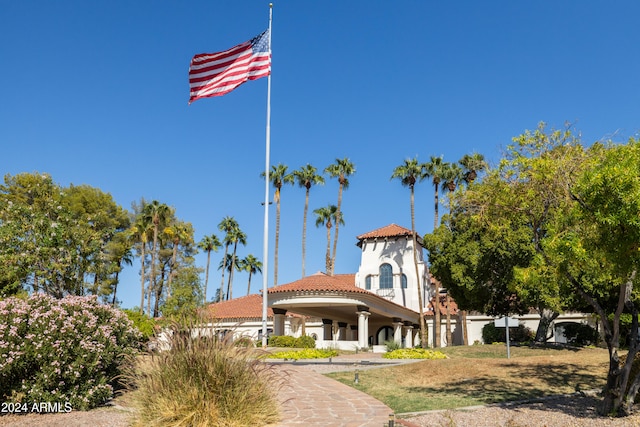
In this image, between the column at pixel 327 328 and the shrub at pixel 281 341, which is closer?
the shrub at pixel 281 341

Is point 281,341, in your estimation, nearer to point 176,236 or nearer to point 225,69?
point 225,69

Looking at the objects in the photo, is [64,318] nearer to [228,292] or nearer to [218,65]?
[218,65]

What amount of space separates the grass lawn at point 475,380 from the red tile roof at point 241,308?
92.3 feet

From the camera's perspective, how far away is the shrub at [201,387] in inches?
305

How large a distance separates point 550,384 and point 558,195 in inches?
229

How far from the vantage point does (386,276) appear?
4697cm

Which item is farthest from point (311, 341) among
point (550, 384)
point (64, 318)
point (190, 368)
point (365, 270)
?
point (190, 368)

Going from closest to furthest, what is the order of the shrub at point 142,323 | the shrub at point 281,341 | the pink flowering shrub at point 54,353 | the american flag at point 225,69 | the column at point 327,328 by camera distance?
1. the pink flowering shrub at point 54,353
2. the shrub at point 142,323
3. the american flag at point 225,69
4. the shrub at point 281,341
5. the column at point 327,328

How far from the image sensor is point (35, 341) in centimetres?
A: 1019

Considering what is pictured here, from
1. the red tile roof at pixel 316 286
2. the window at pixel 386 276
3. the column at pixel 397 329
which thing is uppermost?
the window at pixel 386 276

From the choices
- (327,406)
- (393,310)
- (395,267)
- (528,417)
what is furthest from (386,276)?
(528,417)

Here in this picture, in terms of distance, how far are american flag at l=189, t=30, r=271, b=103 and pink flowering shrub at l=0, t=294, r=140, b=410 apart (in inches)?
402

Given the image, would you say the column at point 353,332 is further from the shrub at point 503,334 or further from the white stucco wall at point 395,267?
the shrub at point 503,334

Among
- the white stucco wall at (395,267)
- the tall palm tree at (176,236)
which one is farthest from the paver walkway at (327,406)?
the tall palm tree at (176,236)
